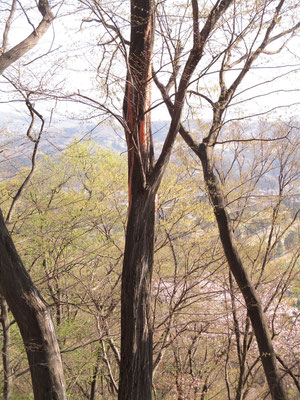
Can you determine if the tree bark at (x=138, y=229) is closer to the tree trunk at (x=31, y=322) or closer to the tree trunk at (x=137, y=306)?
the tree trunk at (x=137, y=306)

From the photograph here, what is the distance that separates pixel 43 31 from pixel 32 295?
3.25 m


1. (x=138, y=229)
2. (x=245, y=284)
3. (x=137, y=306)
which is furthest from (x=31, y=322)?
(x=245, y=284)

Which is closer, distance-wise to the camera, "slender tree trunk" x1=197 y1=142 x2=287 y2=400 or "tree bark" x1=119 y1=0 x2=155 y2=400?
"tree bark" x1=119 y1=0 x2=155 y2=400

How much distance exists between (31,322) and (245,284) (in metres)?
2.55

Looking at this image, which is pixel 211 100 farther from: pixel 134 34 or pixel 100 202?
pixel 100 202

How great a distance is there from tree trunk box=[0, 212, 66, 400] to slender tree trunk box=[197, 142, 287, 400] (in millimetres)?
2350

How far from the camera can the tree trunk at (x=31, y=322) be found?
8.13ft

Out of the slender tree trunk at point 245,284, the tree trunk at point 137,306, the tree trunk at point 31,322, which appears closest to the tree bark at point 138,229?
the tree trunk at point 137,306

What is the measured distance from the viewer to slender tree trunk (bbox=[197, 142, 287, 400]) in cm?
392

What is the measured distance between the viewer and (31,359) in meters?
2.52

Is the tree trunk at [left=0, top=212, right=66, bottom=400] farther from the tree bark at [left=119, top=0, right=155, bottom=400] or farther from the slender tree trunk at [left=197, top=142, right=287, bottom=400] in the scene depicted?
the slender tree trunk at [left=197, top=142, right=287, bottom=400]

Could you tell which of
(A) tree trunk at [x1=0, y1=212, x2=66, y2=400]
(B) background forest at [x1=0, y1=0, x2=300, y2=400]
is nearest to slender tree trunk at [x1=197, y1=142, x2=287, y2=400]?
(B) background forest at [x1=0, y1=0, x2=300, y2=400]

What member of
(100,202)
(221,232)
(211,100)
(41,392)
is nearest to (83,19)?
(211,100)

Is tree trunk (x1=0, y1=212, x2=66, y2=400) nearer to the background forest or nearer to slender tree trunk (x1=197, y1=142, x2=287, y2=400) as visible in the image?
the background forest
